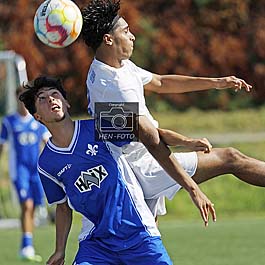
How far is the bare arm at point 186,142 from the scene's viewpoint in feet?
19.7

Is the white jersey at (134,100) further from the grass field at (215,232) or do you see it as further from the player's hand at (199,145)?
the grass field at (215,232)

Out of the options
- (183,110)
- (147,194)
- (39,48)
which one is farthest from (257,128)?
(147,194)

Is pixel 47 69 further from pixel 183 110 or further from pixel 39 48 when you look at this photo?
pixel 183 110

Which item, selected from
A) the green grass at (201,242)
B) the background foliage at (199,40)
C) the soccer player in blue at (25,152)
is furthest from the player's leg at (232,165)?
the background foliage at (199,40)

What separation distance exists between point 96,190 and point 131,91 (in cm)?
64

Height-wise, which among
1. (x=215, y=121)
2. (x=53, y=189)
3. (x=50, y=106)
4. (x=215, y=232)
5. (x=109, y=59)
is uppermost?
(x=109, y=59)

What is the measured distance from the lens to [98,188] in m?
6.06

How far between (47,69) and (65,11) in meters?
18.6

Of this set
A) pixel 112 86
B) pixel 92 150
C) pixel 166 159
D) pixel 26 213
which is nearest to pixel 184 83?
pixel 112 86

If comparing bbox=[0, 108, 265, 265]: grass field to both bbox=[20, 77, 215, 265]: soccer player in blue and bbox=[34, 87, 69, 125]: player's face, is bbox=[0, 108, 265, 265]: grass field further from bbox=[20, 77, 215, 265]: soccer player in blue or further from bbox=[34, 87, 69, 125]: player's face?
bbox=[34, 87, 69, 125]: player's face

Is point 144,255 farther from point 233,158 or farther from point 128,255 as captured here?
point 233,158

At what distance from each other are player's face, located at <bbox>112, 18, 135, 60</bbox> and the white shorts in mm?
562

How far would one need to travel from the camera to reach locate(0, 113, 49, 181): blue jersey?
37.8 ft

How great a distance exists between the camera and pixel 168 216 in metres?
16.2
